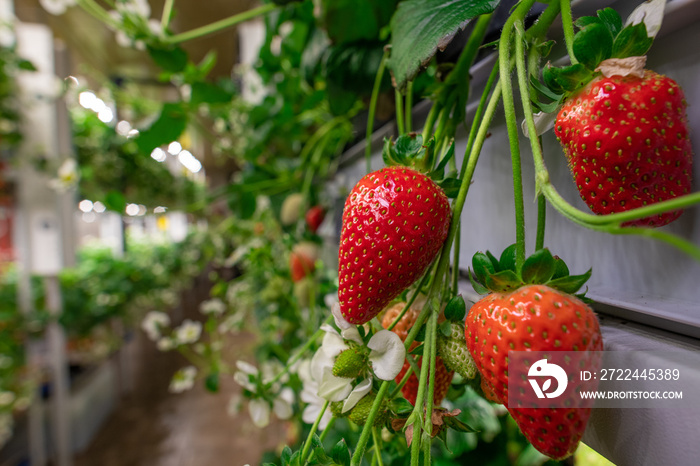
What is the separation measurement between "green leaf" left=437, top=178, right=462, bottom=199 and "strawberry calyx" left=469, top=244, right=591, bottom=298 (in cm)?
5

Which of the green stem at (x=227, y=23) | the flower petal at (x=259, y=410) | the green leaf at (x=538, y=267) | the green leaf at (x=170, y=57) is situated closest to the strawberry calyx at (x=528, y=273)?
the green leaf at (x=538, y=267)

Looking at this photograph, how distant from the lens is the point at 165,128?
25.0 inches

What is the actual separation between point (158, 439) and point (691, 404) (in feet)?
7.26

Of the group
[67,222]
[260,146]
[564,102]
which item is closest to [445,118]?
[564,102]

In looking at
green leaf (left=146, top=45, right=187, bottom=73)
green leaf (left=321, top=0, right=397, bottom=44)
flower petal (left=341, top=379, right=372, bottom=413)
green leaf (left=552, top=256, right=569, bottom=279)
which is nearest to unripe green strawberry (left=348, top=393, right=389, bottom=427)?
flower petal (left=341, top=379, right=372, bottom=413)

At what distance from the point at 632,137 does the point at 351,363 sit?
0.17m

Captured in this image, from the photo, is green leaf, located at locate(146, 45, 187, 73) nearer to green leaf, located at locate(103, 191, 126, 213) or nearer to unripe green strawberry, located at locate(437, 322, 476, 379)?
green leaf, located at locate(103, 191, 126, 213)

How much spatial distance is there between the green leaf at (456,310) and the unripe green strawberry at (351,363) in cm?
5

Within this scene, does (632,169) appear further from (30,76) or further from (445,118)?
(30,76)

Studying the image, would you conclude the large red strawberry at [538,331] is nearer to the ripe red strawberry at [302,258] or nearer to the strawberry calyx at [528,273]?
the strawberry calyx at [528,273]

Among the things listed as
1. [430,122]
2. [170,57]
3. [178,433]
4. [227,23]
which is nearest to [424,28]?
[430,122]

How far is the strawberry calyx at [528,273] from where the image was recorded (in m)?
0.15

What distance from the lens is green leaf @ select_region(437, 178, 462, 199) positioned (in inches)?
8.3

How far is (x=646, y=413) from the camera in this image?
0.56 feet
